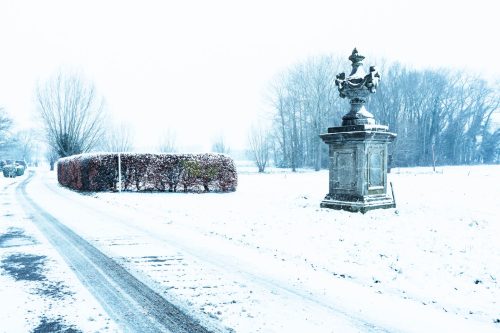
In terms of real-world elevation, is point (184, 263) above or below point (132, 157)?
below

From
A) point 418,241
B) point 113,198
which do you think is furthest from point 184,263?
point 113,198

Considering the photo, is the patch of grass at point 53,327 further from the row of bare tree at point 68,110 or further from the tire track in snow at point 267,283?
the row of bare tree at point 68,110

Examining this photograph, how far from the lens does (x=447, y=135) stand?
58781 mm

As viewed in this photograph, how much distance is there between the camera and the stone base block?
1043cm

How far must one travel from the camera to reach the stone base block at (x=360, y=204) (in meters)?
10.4

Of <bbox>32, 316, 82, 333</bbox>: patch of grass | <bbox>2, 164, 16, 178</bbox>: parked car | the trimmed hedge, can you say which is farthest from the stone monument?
<bbox>2, 164, 16, 178</bbox>: parked car

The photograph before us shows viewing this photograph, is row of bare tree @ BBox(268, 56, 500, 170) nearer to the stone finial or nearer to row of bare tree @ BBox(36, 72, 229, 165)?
row of bare tree @ BBox(36, 72, 229, 165)

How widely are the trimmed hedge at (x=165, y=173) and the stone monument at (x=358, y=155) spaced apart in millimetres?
8278

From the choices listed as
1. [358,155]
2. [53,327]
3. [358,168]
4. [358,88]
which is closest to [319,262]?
[53,327]

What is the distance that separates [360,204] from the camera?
1044 centimetres

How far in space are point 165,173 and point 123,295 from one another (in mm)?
14607

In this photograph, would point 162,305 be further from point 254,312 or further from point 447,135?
point 447,135

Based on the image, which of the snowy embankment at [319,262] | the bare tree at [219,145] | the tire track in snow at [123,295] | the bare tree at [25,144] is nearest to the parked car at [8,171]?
the snowy embankment at [319,262]

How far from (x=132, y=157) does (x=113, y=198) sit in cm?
333
